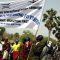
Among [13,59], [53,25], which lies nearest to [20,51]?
[13,59]

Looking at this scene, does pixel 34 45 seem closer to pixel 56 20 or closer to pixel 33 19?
pixel 33 19

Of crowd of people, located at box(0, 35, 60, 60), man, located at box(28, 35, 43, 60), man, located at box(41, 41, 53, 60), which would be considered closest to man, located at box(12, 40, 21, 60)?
crowd of people, located at box(0, 35, 60, 60)

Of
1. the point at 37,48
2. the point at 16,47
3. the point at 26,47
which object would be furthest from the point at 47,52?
the point at 16,47

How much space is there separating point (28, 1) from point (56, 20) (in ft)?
62.1

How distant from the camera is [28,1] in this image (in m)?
12.3

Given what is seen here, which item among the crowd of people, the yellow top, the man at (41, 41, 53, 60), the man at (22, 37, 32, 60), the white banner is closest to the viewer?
the man at (41, 41, 53, 60)

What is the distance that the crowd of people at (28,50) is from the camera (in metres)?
11.2

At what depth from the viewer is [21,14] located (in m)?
12.4

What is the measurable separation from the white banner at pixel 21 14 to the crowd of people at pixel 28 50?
65cm

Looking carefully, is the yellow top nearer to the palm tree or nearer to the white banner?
the white banner

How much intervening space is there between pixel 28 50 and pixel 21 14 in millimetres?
1247

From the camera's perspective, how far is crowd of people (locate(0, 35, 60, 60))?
11.2 metres

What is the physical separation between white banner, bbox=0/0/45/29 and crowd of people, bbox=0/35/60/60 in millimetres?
646

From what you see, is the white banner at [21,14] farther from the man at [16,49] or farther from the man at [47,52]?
the man at [47,52]
